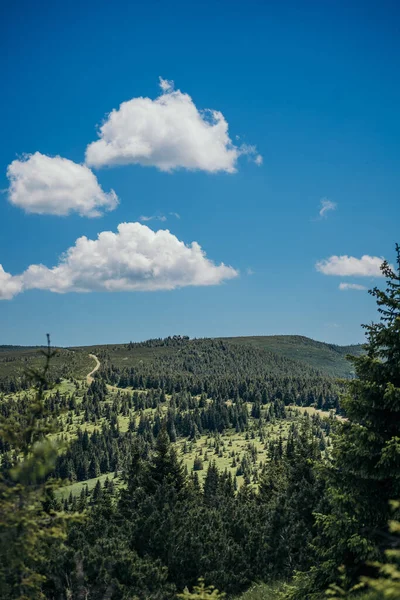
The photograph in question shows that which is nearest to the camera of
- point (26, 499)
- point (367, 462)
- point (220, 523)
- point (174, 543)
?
point (26, 499)

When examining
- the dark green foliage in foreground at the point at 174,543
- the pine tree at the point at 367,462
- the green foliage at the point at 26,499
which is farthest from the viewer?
the dark green foliage in foreground at the point at 174,543

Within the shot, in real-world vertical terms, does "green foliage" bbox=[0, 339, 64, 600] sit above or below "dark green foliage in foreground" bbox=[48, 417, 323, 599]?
above

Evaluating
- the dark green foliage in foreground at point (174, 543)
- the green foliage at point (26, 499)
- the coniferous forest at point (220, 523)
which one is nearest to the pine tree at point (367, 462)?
the coniferous forest at point (220, 523)

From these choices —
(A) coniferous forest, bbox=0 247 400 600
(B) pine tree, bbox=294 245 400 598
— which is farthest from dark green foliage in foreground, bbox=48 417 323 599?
(B) pine tree, bbox=294 245 400 598

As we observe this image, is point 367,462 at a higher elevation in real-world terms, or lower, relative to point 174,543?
higher

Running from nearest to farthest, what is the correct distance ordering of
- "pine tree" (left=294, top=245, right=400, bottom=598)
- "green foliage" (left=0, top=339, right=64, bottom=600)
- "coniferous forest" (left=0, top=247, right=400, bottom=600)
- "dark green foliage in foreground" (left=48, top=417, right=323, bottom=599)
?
"green foliage" (left=0, top=339, right=64, bottom=600)
"coniferous forest" (left=0, top=247, right=400, bottom=600)
"pine tree" (left=294, top=245, right=400, bottom=598)
"dark green foliage in foreground" (left=48, top=417, right=323, bottom=599)

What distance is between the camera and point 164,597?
26859mm

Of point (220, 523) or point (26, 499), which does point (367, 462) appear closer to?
point (26, 499)

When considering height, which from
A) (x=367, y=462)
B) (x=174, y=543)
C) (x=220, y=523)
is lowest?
(x=220, y=523)

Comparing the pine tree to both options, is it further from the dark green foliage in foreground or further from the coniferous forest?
the dark green foliage in foreground

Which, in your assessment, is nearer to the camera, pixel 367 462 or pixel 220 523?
pixel 367 462

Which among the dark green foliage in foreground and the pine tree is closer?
the pine tree

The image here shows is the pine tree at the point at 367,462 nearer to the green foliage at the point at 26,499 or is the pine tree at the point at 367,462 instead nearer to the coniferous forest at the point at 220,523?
the coniferous forest at the point at 220,523

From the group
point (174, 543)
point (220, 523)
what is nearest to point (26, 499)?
point (174, 543)
